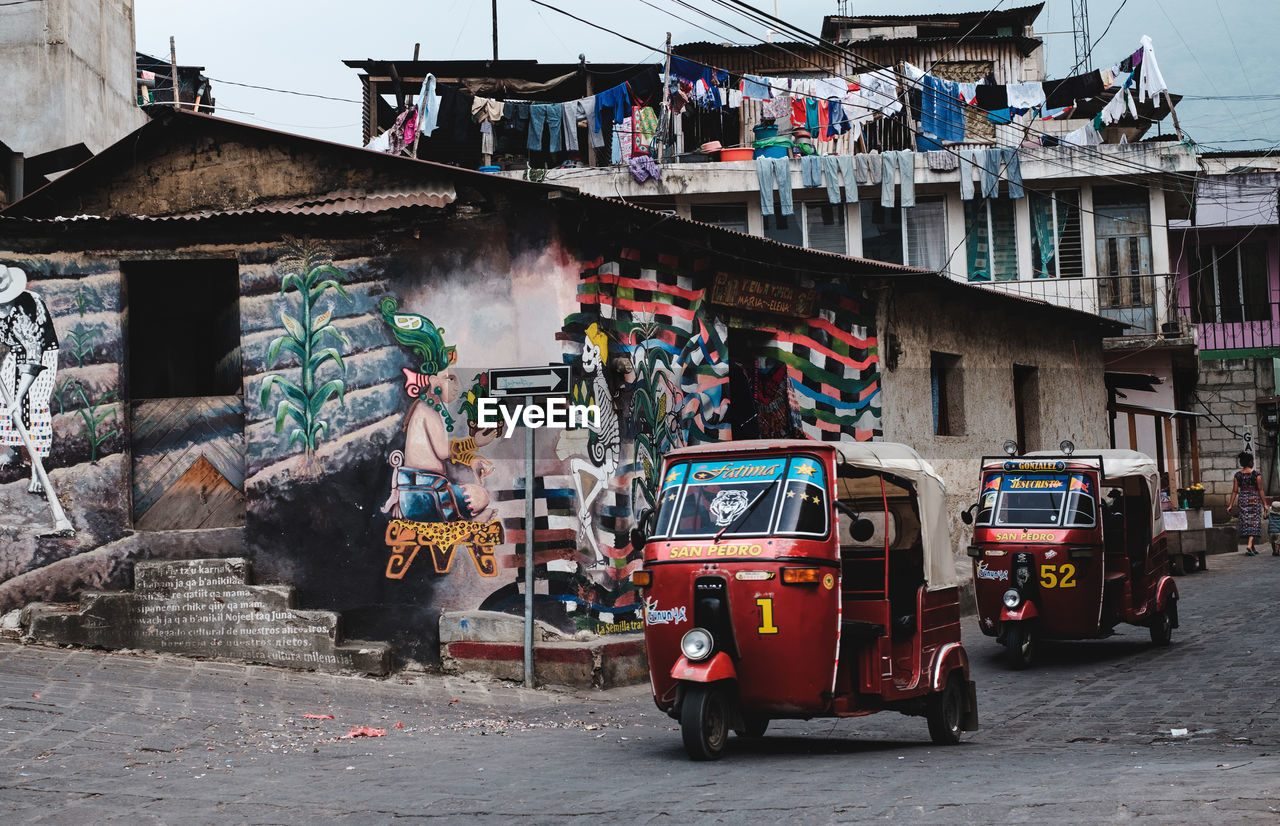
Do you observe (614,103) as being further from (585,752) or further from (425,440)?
(585,752)

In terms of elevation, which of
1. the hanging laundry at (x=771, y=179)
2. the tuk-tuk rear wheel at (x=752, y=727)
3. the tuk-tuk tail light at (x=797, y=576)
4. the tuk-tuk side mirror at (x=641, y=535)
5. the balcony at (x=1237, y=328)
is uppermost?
the hanging laundry at (x=771, y=179)

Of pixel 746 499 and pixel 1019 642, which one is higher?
pixel 746 499

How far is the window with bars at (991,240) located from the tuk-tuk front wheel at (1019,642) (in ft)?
53.8

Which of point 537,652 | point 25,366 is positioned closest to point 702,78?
point 25,366

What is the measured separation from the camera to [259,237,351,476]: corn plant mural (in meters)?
12.9

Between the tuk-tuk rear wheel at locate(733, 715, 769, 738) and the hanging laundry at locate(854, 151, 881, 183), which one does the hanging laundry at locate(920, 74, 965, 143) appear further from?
the tuk-tuk rear wheel at locate(733, 715, 769, 738)

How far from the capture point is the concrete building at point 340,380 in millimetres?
12703

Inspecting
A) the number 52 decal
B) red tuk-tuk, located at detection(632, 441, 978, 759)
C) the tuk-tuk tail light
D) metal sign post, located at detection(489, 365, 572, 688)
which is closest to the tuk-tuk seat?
red tuk-tuk, located at detection(632, 441, 978, 759)

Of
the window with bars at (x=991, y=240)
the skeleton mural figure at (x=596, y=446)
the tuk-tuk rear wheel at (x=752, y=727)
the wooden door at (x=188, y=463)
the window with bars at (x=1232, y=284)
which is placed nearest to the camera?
the tuk-tuk rear wheel at (x=752, y=727)

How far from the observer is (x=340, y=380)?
506 inches

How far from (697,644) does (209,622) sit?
6221mm

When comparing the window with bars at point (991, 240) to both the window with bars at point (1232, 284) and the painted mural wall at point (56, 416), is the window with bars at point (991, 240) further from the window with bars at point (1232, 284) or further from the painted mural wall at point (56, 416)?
the painted mural wall at point (56, 416)

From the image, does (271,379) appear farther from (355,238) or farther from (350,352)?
(355,238)

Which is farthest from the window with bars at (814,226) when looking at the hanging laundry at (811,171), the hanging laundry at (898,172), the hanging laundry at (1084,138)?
the hanging laundry at (1084,138)
